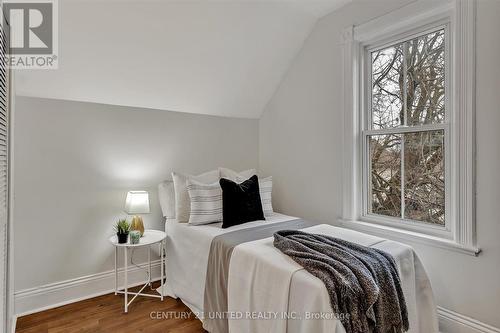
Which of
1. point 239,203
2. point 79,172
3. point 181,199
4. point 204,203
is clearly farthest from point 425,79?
point 79,172

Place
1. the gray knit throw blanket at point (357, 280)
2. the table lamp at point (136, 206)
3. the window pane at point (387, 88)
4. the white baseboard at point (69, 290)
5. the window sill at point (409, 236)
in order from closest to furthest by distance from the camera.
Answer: the gray knit throw blanket at point (357, 280)
the window sill at point (409, 236)
the white baseboard at point (69, 290)
the window pane at point (387, 88)
the table lamp at point (136, 206)

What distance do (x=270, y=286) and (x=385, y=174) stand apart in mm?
1525

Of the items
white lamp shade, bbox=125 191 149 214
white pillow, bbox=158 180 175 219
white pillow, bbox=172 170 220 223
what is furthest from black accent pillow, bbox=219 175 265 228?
white lamp shade, bbox=125 191 149 214

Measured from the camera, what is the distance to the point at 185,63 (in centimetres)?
272

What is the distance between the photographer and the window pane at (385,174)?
2449mm

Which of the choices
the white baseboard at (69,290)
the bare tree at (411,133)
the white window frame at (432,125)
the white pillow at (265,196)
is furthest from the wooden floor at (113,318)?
the bare tree at (411,133)

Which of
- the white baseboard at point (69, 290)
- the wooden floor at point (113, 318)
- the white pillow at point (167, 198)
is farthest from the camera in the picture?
the white pillow at point (167, 198)

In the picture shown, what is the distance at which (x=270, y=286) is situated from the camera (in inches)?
63.8

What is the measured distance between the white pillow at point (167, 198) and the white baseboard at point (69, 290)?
1.87 feet

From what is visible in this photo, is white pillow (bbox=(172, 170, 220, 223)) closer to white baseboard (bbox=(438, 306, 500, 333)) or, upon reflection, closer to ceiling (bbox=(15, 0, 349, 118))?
ceiling (bbox=(15, 0, 349, 118))

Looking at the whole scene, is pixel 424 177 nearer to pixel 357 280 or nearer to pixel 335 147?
pixel 335 147

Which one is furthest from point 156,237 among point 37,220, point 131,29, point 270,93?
point 270,93

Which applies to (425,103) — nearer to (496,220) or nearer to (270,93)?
(496,220)

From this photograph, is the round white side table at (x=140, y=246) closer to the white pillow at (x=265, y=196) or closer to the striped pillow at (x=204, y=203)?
the striped pillow at (x=204, y=203)
